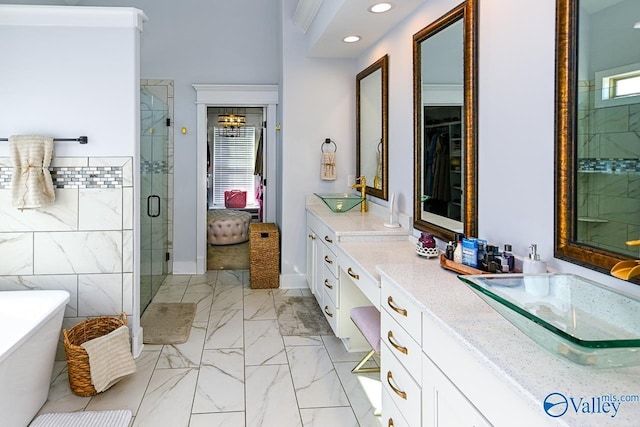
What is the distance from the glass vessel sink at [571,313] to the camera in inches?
39.3

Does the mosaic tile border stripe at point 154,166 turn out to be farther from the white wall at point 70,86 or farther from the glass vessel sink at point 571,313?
the glass vessel sink at point 571,313

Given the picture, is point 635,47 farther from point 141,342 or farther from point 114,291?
point 141,342

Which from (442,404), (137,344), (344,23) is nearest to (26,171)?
(137,344)

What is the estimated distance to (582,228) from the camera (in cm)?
159

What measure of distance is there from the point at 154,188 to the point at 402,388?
153 inches

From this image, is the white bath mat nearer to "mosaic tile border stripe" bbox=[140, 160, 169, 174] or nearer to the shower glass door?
the shower glass door

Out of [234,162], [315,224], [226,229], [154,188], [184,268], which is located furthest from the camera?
[234,162]

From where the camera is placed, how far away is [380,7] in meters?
3.07

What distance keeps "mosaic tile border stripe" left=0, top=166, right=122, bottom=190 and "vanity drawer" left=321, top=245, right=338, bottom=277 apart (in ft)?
5.02

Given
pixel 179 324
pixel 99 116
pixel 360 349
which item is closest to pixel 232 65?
pixel 99 116

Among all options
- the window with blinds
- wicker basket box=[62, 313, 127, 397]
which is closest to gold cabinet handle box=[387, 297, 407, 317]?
wicker basket box=[62, 313, 127, 397]

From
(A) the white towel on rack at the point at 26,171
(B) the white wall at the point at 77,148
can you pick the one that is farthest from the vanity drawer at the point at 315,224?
(A) the white towel on rack at the point at 26,171

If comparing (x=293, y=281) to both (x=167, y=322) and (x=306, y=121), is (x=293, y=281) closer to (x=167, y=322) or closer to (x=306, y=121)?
(x=167, y=322)

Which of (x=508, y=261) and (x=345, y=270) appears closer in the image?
(x=508, y=261)
